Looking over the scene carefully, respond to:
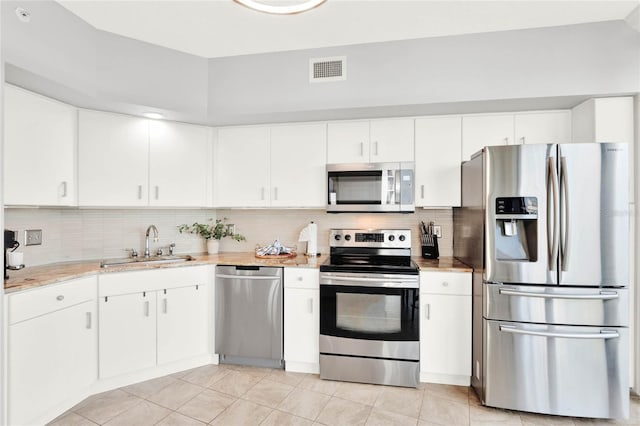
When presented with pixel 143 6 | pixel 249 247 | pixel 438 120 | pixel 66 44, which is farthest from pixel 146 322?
pixel 438 120

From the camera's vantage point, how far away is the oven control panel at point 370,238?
3119 mm

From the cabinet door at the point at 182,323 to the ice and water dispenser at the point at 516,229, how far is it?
243cm

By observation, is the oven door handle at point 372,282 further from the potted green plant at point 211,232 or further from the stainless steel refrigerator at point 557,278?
the potted green plant at point 211,232

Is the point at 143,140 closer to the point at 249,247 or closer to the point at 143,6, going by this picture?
the point at 143,6

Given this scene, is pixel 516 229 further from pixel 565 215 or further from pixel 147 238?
pixel 147 238

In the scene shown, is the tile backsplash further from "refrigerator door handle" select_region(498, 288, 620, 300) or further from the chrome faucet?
"refrigerator door handle" select_region(498, 288, 620, 300)

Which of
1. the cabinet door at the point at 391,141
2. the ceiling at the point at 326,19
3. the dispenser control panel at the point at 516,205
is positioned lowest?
the dispenser control panel at the point at 516,205

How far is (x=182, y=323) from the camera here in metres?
2.90

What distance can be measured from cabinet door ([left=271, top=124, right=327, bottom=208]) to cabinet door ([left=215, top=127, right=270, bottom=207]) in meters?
0.10

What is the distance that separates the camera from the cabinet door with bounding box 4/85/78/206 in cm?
223

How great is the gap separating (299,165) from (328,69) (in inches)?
35.2

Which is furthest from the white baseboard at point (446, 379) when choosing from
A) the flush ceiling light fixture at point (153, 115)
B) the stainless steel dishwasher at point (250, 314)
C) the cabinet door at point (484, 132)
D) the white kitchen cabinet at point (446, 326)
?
the flush ceiling light fixture at point (153, 115)

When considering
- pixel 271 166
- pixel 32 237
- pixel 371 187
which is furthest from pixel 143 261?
pixel 371 187

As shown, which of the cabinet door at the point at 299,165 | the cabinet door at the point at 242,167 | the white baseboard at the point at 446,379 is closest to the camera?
the white baseboard at the point at 446,379
